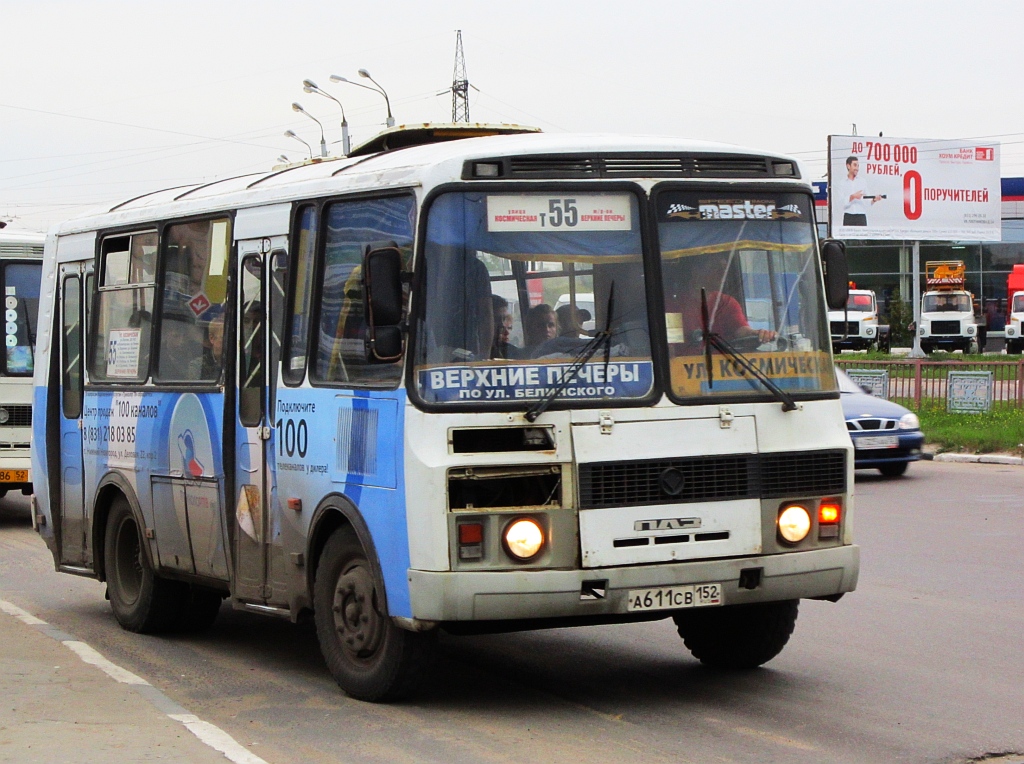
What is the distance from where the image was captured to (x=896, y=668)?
844 cm

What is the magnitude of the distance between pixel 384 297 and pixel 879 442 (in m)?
13.8

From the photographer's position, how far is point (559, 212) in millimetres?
7262

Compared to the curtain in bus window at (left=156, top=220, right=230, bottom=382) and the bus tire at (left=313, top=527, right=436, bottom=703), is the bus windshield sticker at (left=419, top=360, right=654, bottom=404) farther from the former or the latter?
the curtain in bus window at (left=156, top=220, right=230, bottom=382)

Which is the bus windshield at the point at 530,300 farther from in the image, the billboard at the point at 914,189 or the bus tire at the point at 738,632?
the billboard at the point at 914,189

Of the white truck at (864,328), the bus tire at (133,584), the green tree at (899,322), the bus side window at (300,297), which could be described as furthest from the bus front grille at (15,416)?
the green tree at (899,322)

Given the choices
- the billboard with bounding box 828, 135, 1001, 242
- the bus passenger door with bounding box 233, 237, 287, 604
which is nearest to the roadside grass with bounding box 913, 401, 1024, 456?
the bus passenger door with bounding box 233, 237, 287, 604

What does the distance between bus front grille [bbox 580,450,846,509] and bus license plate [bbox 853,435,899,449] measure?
1245 centimetres

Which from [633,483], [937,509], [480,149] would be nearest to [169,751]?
[633,483]

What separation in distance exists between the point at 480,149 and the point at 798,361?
1799 millimetres

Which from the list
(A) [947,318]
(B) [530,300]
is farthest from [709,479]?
(A) [947,318]

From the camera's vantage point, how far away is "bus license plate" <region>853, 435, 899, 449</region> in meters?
19.8

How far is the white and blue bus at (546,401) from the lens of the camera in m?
7.04

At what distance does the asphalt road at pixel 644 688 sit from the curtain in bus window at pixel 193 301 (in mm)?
1664

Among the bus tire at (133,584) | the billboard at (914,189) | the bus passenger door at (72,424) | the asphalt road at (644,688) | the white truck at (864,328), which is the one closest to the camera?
the asphalt road at (644,688)
